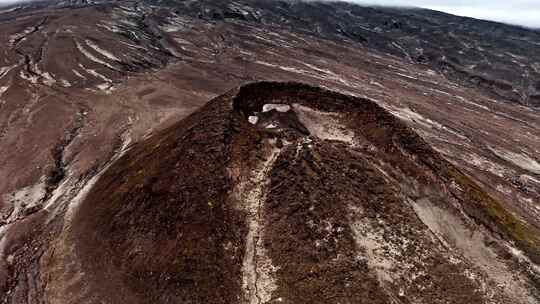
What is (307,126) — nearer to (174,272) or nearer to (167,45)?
(174,272)

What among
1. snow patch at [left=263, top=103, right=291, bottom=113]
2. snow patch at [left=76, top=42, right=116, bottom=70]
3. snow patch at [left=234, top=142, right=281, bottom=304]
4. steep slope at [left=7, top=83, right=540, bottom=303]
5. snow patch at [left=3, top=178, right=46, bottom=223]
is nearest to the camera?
snow patch at [left=234, top=142, right=281, bottom=304]

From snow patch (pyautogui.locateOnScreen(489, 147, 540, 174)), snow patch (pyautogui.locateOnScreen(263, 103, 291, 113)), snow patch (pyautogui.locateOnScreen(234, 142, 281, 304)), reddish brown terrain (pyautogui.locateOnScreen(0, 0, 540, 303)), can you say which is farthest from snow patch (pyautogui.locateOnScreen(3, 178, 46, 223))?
snow patch (pyautogui.locateOnScreen(489, 147, 540, 174))

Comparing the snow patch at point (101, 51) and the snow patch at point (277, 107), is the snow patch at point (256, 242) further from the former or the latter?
the snow patch at point (101, 51)


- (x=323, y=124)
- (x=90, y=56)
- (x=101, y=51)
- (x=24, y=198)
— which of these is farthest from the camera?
(x=101, y=51)

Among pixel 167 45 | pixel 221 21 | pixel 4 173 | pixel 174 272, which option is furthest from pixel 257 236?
pixel 221 21

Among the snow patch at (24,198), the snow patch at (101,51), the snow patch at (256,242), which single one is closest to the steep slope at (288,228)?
the snow patch at (256,242)

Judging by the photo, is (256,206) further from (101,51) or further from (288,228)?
(101,51)

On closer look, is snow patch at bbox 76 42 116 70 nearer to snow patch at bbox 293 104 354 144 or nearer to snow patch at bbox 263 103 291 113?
snow patch at bbox 263 103 291 113

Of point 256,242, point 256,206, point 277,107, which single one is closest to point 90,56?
point 277,107
